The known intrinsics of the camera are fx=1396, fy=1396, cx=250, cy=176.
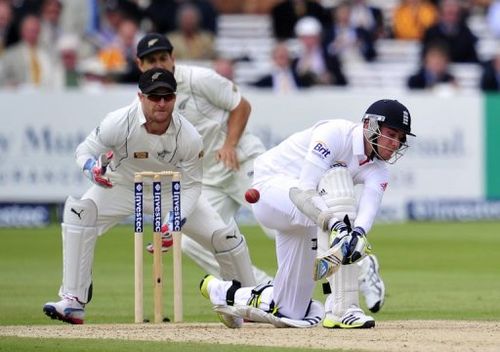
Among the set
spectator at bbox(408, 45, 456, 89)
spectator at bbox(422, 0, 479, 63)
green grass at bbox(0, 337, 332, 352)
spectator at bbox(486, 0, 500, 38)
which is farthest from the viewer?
spectator at bbox(486, 0, 500, 38)

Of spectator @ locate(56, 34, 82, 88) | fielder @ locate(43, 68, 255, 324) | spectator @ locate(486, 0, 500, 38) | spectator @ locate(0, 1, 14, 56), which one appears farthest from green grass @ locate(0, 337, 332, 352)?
spectator @ locate(486, 0, 500, 38)

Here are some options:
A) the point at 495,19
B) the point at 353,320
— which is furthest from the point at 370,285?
the point at 495,19

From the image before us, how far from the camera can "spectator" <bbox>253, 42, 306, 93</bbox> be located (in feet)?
62.3

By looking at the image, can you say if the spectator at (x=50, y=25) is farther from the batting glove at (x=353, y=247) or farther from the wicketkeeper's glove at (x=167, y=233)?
the batting glove at (x=353, y=247)

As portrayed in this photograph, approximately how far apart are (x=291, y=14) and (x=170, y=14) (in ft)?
6.78

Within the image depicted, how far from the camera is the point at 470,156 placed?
61.2 feet

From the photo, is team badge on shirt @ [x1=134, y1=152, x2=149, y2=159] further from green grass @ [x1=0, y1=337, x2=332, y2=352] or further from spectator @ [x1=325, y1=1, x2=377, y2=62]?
spectator @ [x1=325, y1=1, x2=377, y2=62]

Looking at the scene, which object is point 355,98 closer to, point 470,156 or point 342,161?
point 470,156

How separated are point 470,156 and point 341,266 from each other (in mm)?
10833

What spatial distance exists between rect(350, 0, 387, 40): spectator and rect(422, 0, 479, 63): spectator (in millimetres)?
869

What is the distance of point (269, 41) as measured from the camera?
21.9 m

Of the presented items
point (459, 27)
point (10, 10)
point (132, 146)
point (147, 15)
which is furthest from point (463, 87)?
point (132, 146)

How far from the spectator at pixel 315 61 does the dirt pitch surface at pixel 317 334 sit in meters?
10.7

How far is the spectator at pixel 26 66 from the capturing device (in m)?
18.1
